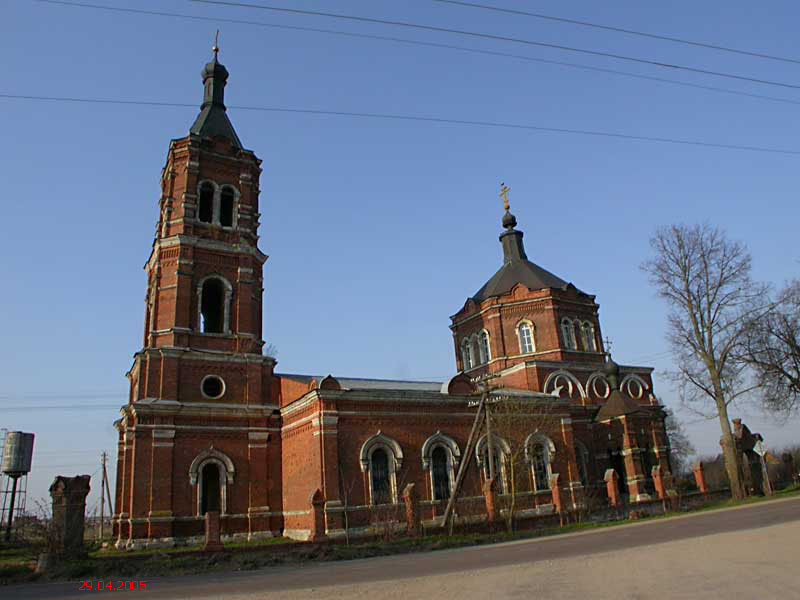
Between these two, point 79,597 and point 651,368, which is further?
point 651,368

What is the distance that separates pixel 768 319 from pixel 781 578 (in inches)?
996

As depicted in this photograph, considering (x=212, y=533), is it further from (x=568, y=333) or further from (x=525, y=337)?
(x=568, y=333)

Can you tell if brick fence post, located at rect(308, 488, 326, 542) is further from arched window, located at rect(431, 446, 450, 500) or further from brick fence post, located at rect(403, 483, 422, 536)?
arched window, located at rect(431, 446, 450, 500)

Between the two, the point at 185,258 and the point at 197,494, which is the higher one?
the point at 185,258

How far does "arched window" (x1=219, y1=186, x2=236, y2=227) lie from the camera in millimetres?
26281

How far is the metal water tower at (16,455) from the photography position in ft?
120

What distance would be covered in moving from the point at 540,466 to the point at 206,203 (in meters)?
19.5

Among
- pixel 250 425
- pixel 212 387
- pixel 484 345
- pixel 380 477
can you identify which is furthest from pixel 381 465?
pixel 484 345

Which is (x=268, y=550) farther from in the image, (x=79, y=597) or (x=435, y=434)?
(x=435, y=434)

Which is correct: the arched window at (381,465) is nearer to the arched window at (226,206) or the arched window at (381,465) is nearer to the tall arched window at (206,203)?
the arched window at (226,206)

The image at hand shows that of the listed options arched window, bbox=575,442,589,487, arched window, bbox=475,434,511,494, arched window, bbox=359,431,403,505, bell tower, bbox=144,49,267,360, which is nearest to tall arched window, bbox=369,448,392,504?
arched window, bbox=359,431,403,505

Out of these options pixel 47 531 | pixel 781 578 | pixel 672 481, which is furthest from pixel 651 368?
pixel 47 531

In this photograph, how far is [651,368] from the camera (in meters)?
Result: 36.1

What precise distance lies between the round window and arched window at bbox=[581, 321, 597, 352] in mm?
21339
